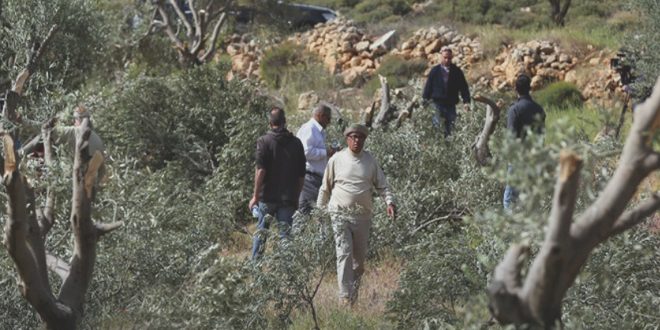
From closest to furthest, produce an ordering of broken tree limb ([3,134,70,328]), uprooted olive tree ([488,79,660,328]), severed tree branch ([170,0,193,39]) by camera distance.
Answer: uprooted olive tree ([488,79,660,328]), broken tree limb ([3,134,70,328]), severed tree branch ([170,0,193,39])

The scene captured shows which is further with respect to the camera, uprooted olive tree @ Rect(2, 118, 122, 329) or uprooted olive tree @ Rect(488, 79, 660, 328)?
uprooted olive tree @ Rect(2, 118, 122, 329)

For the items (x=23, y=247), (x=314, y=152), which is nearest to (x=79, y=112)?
(x=23, y=247)

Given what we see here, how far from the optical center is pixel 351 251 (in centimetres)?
932

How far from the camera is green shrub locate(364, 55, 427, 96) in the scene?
25.7 meters

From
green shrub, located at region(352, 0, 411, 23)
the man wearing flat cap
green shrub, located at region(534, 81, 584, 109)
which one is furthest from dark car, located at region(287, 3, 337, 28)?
the man wearing flat cap

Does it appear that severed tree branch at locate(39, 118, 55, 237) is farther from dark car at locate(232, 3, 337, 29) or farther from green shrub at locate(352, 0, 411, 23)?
green shrub at locate(352, 0, 411, 23)

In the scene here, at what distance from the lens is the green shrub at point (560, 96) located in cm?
2163

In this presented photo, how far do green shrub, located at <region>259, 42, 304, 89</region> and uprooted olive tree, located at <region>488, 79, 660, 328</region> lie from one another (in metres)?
23.2

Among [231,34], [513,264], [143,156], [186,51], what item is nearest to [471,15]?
[231,34]

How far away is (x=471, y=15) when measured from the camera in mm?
36281

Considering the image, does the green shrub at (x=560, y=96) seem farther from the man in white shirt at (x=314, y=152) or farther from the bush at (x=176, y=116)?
the man in white shirt at (x=314, y=152)

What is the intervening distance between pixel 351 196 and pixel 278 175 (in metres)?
1.10

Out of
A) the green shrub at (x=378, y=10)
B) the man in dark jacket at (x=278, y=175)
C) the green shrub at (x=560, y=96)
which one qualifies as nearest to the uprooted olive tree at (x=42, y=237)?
the man in dark jacket at (x=278, y=175)

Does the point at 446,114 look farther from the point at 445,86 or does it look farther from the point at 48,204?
the point at 48,204
